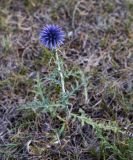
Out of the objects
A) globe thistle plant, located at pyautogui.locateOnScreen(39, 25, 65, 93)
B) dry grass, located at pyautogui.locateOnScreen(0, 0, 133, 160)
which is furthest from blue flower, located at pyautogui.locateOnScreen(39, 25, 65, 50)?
dry grass, located at pyautogui.locateOnScreen(0, 0, 133, 160)

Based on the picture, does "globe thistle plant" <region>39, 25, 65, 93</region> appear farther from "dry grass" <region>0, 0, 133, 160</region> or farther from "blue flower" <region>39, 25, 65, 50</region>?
"dry grass" <region>0, 0, 133, 160</region>

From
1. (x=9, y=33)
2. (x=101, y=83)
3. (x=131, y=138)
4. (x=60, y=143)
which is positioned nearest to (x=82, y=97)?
(x=101, y=83)

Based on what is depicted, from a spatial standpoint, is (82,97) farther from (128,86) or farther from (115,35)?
(115,35)

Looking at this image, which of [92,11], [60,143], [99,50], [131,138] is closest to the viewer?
[131,138]

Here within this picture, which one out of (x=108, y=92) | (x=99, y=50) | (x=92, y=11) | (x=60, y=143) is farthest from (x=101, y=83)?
(x=92, y=11)

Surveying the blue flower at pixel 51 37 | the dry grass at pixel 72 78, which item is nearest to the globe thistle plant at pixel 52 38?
the blue flower at pixel 51 37

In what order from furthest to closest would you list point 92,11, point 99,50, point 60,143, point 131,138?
point 92,11 → point 99,50 → point 60,143 → point 131,138

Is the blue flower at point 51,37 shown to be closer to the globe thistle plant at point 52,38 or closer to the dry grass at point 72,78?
the globe thistle plant at point 52,38

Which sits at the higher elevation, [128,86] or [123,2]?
[123,2]

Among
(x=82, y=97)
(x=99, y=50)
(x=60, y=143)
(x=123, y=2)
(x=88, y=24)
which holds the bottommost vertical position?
(x=60, y=143)

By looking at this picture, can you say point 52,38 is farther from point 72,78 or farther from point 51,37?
point 72,78

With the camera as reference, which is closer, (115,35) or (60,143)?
(60,143)
